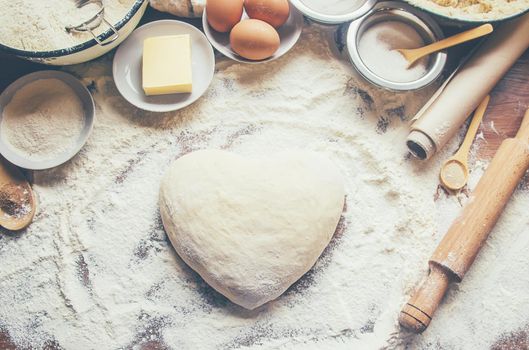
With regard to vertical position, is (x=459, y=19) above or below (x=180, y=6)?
above

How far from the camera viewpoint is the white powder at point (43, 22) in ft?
4.19

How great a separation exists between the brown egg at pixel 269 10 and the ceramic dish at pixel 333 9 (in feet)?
0.16

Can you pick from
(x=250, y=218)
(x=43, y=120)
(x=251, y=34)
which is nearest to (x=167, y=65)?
(x=251, y=34)

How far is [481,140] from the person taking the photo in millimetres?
1396

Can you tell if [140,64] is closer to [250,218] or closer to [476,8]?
[250,218]

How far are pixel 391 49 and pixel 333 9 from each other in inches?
7.7

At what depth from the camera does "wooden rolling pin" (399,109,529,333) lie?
1.21 meters

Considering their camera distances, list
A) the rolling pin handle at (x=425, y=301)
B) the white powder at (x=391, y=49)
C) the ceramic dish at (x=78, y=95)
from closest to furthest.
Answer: the rolling pin handle at (x=425, y=301) < the ceramic dish at (x=78, y=95) < the white powder at (x=391, y=49)

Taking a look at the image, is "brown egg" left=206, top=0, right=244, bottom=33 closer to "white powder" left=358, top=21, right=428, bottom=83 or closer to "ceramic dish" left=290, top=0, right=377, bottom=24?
"ceramic dish" left=290, top=0, right=377, bottom=24

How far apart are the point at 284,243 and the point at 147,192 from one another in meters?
0.39

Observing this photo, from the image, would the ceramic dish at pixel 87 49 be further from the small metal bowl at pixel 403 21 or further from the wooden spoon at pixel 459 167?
the wooden spoon at pixel 459 167

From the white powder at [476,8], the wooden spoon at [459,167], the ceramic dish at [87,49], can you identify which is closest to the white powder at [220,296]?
the wooden spoon at [459,167]

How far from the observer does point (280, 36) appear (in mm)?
1435

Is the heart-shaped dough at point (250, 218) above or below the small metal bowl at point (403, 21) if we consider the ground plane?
below
